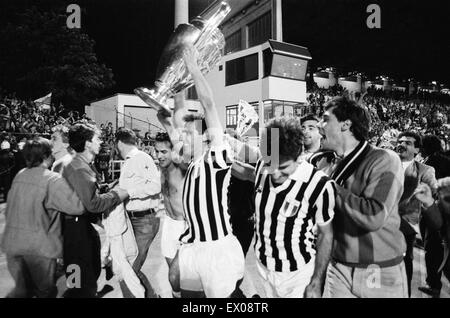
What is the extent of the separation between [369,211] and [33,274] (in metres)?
2.72

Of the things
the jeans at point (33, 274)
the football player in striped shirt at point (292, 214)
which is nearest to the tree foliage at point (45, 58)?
the jeans at point (33, 274)

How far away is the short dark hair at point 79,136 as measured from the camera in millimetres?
3361

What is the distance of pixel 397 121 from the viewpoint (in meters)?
30.2

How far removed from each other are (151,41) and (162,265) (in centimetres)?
2298

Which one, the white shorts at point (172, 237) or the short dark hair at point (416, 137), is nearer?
the white shorts at point (172, 237)

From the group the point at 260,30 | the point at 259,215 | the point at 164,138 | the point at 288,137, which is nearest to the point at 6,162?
the point at 164,138

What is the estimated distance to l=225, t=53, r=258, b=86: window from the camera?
2534 cm

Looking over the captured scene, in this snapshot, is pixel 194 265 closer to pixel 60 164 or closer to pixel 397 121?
pixel 60 164

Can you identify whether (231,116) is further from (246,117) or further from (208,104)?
(208,104)

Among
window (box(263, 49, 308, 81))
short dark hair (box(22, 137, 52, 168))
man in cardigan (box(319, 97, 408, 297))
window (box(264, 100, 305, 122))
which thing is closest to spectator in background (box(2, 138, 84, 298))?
short dark hair (box(22, 137, 52, 168))

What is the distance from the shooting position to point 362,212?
198 centimetres

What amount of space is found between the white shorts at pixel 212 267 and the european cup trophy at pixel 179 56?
157 cm

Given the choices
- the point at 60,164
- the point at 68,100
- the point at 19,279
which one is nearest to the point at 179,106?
the point at 60,164

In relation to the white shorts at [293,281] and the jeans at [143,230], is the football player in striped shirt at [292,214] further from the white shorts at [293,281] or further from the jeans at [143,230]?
the jeans at [143,230]
